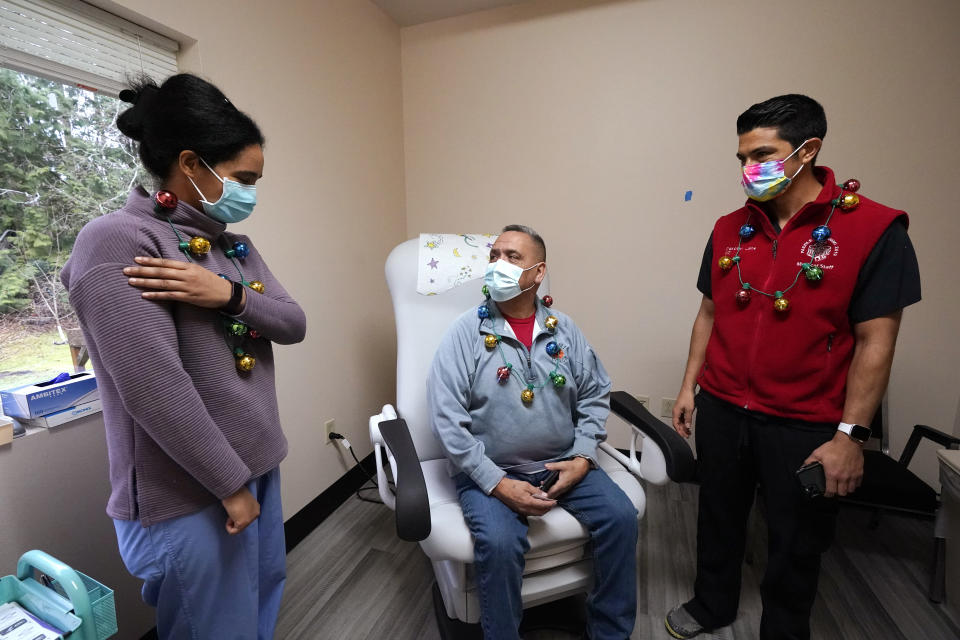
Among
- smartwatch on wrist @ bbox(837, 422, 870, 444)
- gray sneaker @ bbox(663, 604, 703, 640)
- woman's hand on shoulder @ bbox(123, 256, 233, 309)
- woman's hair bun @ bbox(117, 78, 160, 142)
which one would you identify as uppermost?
woman's hair bun @ bbox(117, 78, 160, 142)

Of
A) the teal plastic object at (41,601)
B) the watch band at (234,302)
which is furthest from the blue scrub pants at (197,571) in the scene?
the watch band at (234,302)

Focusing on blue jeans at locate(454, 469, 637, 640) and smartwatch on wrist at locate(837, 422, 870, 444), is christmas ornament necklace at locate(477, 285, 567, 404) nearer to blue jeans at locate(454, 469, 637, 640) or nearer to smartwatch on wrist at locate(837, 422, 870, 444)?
blue jeans at locate(454, 469, 637, 640)

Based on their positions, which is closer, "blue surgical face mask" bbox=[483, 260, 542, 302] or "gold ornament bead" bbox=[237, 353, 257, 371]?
"gold ornament bead" bbox=[237, 353, 257, 371]

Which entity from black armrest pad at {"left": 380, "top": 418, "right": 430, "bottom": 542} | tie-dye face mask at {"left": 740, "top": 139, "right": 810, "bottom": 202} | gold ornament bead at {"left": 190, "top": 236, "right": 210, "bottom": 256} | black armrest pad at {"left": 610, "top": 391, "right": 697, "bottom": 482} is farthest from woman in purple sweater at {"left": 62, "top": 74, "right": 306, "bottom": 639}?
tie-dye face mask at {"left": 740, "top": 139, "right": 810, "bottom": 202}

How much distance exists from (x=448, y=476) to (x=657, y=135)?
5.90 ft

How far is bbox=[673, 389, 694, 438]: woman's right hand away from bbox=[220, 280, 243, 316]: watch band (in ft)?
4.27

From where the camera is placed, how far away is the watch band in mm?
842

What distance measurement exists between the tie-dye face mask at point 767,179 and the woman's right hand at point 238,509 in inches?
55.0

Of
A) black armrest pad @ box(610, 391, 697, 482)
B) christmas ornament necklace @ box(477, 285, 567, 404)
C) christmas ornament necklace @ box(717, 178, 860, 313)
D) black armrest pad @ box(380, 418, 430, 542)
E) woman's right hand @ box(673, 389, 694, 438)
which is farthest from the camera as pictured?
woman's right hand @ box(673, 389, 694, 438)

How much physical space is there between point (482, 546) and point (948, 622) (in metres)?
1.63

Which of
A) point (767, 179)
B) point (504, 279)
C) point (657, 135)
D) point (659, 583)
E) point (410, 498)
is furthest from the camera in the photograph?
point (657, 135)

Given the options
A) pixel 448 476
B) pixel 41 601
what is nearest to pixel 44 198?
pixel 41 601

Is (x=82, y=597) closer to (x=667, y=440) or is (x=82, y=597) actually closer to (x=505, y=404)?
(x=505, y=404)

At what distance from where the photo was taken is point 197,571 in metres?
0.83
